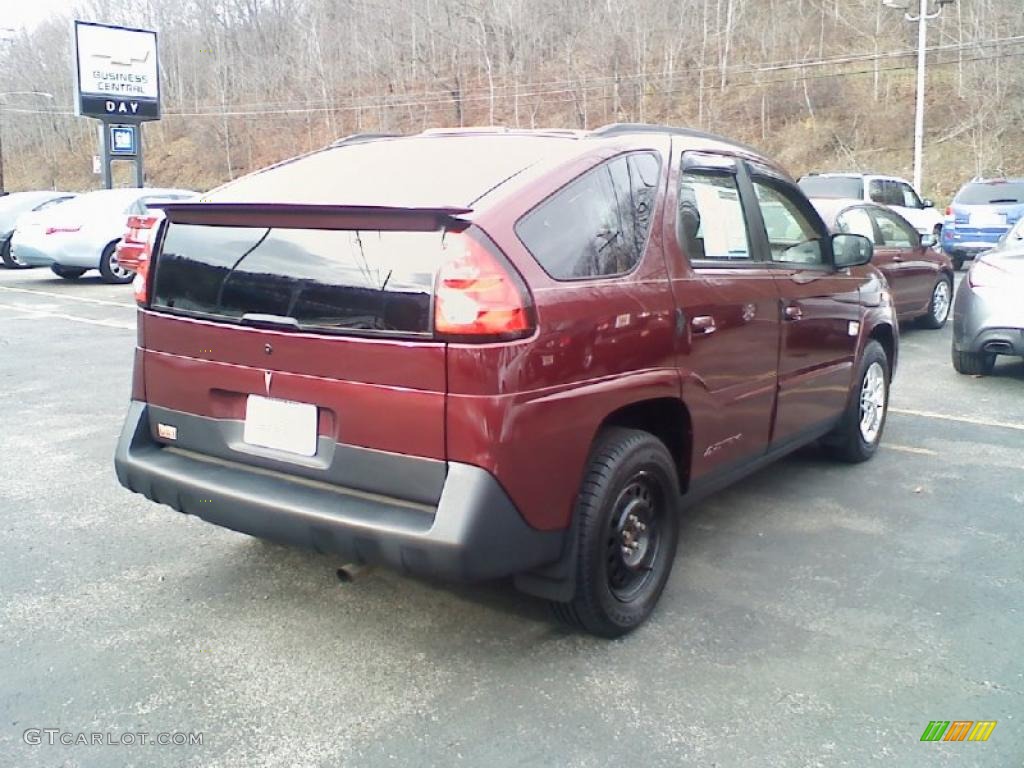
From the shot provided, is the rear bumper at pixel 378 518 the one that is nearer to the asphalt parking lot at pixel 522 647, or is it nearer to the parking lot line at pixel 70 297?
the asphalt parking lot at pixel 522 647

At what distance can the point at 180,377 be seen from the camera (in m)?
3.37

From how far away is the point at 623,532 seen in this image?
3355 millimetres

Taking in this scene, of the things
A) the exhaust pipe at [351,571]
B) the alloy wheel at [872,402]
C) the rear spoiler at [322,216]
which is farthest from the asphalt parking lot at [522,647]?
the rear spoiler at [322,216]

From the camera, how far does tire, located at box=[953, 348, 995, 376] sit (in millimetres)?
7832

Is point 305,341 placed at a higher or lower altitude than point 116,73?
lower

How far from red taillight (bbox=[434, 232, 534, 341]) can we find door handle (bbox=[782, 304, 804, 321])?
1909mm

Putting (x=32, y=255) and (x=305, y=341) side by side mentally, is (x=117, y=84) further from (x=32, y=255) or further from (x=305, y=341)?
(x=305, y=341)

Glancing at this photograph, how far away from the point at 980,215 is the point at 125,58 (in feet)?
68.5

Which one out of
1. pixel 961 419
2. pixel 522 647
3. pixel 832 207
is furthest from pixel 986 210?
pixel 522 647

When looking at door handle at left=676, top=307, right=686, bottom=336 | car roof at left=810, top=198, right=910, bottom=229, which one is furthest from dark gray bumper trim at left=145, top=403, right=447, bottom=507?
car roof at left=810, top=198, right=910, bottom=229

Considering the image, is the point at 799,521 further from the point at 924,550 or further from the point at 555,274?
the point at 555,274

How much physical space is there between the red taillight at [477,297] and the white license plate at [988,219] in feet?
57.9

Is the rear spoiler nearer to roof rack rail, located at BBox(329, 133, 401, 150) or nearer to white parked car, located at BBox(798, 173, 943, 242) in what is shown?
roof rack rail, located at BBox(329, 133, 401, 150)

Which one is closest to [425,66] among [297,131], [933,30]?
[297,131]
